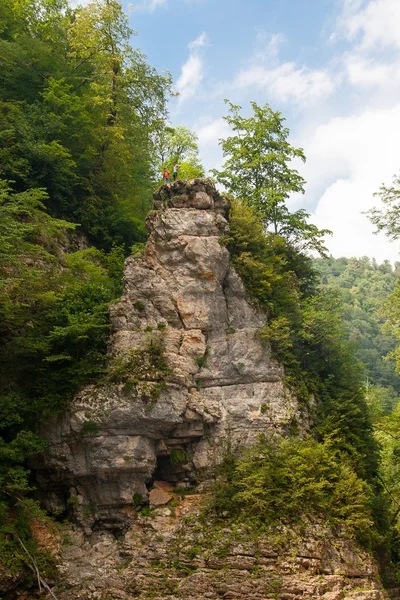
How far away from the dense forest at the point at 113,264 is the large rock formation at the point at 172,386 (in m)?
0.70

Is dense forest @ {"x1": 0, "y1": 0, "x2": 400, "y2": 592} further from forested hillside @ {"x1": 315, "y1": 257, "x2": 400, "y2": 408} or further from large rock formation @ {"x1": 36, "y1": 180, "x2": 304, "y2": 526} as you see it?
forested hillside @ {"x1": 315, "y1": 257, "x2": 400, "y2": 408}

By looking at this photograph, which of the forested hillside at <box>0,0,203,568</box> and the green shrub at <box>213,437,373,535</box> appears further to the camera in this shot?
the forested hillside at <box>0,0,203,568</box>

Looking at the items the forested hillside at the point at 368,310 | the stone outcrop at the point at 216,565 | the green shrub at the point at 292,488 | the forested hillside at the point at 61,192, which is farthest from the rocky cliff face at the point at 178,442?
the forested hillside at the point at 368,310

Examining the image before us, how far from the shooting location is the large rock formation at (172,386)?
1444cm

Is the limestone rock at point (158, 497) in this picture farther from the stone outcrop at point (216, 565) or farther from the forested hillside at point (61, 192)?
the forested hillside at point (61, 192)

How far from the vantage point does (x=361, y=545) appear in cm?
1370

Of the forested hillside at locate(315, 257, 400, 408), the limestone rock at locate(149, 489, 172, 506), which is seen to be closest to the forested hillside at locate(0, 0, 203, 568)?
the limestone rock at locate(149, 489, 172, 506)

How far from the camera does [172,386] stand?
49.1 feet

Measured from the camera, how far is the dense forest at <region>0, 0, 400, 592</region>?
45.7ft

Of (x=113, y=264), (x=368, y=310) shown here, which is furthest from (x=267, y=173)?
(x=368, y=310)

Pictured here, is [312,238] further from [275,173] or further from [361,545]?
[361,545]

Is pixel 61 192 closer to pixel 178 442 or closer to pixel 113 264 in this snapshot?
pixel 113 264

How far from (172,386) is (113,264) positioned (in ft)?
23.2

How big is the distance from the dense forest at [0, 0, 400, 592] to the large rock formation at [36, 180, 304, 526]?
0.70 m
